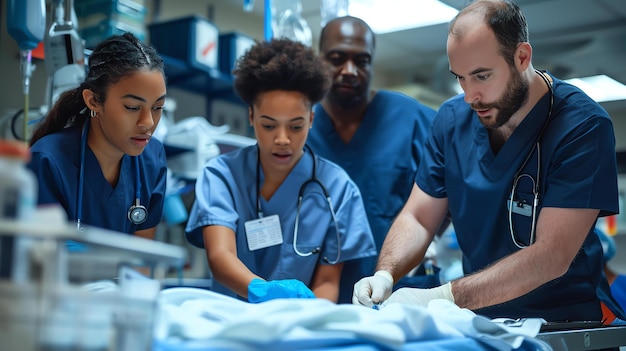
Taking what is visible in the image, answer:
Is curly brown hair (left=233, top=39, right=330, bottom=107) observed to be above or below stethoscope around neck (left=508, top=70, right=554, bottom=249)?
above

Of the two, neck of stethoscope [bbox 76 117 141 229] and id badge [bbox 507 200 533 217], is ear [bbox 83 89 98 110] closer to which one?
neck of stethoscope [bbox 76 117 141 229]

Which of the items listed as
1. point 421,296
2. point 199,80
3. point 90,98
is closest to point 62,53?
point 90,98

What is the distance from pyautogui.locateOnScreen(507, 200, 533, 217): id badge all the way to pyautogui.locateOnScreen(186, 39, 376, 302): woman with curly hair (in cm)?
39

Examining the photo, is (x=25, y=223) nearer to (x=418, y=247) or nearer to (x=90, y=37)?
(x=418, y=247)

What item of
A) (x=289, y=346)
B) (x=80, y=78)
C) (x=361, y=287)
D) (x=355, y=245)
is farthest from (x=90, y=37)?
(x=289, y=346)

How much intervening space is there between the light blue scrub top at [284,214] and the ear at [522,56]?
548mm

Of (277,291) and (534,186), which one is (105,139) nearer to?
(277,291)

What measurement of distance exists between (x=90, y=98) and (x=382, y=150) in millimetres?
934

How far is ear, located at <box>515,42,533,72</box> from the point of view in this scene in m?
1.55

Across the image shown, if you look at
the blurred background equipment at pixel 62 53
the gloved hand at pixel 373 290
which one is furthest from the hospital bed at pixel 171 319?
the blurred background equipment at pixel 62 53

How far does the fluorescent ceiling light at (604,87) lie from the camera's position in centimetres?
232

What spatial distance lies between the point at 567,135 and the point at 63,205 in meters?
1.16

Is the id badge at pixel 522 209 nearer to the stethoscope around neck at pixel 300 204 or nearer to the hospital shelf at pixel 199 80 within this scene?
the stethoscope around neck at pixel 300 204

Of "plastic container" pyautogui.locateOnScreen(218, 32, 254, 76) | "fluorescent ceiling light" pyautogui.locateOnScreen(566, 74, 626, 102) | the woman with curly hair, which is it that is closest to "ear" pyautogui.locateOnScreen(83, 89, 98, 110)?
the woman with curly hair
